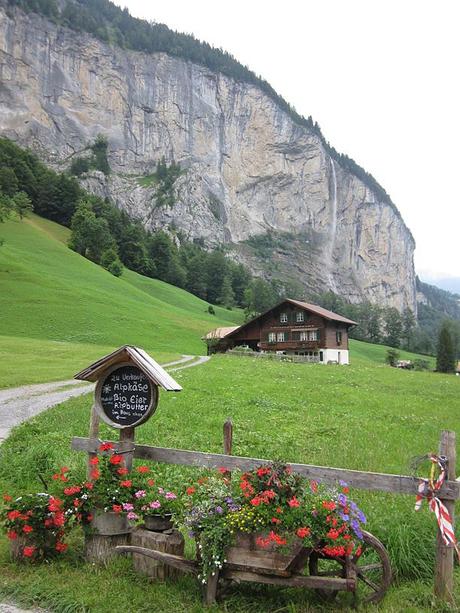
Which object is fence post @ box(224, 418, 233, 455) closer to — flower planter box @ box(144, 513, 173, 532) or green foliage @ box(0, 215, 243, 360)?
flower planter box @ box(144, 513, 173, 532)

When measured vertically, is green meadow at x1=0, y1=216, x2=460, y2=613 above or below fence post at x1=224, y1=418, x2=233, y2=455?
below

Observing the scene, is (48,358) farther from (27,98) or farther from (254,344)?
(27,98)

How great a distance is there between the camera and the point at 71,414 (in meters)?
17.8

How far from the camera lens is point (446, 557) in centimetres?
604

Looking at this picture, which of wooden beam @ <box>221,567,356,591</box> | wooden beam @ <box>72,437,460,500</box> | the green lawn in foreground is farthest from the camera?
wooden beam @ <box>72,437,460,500</box>

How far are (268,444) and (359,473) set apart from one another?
7524mm

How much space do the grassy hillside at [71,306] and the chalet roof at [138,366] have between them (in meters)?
29.7

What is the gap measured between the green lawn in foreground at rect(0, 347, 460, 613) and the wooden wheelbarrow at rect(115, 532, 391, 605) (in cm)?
22

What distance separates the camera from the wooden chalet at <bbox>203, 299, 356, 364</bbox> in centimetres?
7000

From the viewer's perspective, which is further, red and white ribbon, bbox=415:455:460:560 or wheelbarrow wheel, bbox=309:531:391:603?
red and white ribbon, bbox=415:455:460:560

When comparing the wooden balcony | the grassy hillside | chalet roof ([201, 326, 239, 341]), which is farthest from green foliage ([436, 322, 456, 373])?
the grassy hillside

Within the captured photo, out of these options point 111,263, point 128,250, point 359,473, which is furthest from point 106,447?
point 128,250

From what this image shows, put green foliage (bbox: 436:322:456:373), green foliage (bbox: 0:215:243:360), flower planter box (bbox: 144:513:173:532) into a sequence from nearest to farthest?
flower planter box (bbox: 144:513:173:532) → green foliage (bbox: 0:215:243:360) → green foliage (bbox: 436:322:456:373)

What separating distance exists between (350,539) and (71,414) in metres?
14.1
